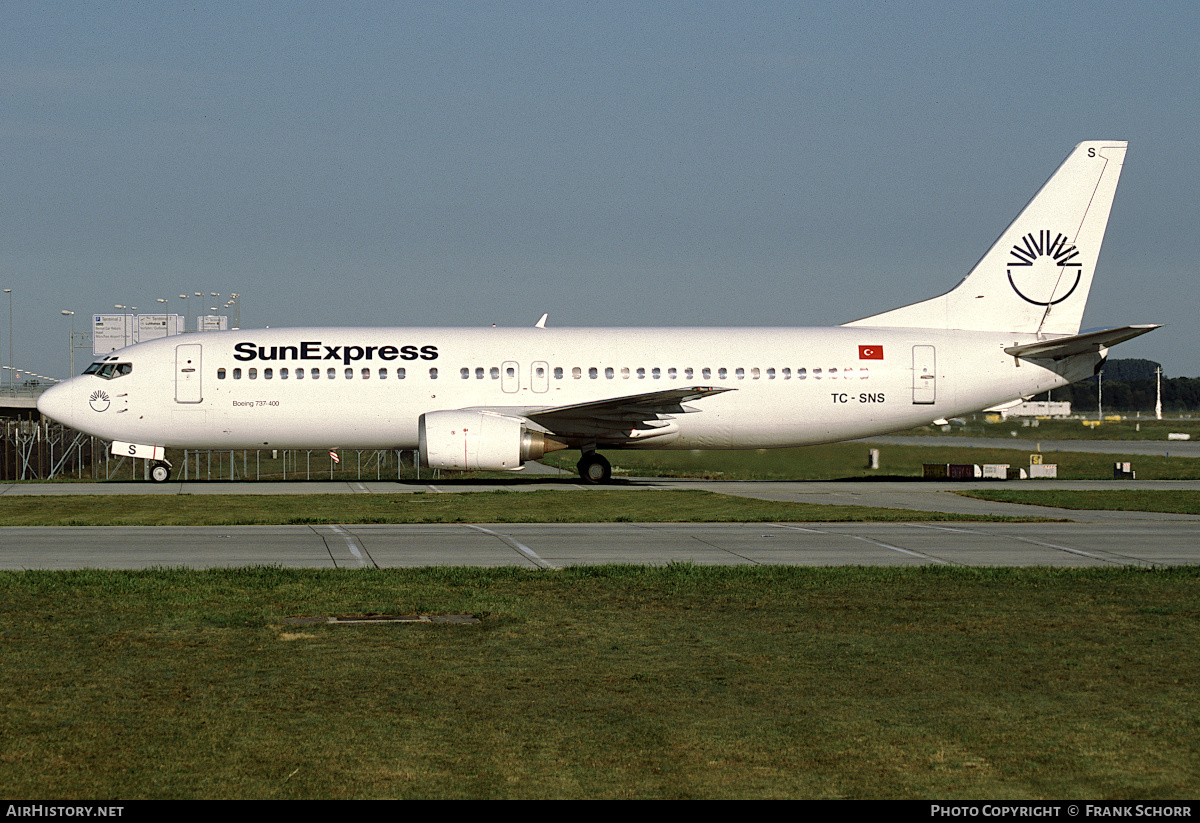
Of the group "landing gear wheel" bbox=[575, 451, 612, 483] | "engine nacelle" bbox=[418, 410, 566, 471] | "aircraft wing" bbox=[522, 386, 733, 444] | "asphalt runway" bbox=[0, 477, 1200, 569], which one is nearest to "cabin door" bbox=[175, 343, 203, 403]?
"engine nacelle" bbox=[418, 410, 566, 471]

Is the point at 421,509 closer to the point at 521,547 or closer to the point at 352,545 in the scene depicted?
the point at 352,545

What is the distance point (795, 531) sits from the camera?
20.1 m

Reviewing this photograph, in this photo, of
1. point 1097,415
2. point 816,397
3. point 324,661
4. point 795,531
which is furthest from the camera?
point 1097,415

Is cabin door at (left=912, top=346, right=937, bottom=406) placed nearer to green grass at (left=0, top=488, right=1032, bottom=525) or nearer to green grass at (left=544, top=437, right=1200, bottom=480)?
green grass at (left=544, top=437, right=1200, bottom=480)

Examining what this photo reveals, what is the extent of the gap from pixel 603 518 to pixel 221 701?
48.8 feet

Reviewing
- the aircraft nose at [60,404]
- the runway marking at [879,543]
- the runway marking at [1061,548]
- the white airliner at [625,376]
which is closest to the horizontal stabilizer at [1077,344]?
the white airliner at [625,376]

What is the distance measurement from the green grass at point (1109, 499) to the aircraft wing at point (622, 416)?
762cm

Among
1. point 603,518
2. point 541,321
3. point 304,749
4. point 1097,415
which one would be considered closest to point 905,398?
point 541,321

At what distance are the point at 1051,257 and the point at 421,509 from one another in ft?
66.8

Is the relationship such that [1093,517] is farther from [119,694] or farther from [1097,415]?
[1097,415]

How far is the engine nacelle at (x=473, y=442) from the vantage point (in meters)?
31.2

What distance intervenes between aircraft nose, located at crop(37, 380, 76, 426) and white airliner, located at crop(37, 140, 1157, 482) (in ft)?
0.14

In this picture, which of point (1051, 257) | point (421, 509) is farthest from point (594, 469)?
point (1051, 257)
